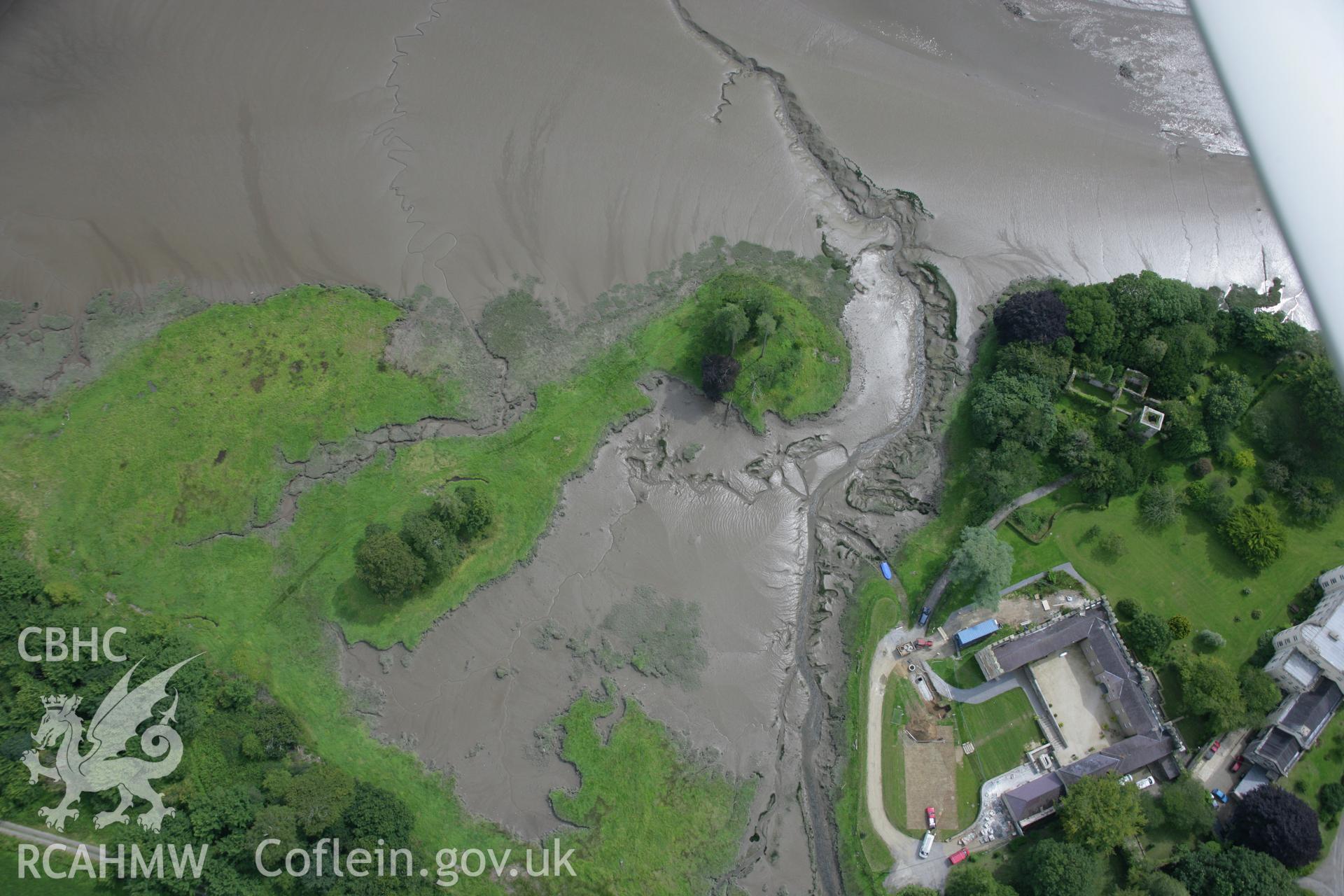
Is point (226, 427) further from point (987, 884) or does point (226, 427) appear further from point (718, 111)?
point (987, 884)

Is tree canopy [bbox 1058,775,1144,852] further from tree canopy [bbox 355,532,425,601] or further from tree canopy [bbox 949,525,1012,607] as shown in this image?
tree canopy [bbox 355,532,425,601]

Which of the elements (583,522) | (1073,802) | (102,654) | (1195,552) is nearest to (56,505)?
(102,654)

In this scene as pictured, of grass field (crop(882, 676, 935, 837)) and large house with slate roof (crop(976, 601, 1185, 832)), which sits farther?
grass field (crop(882, 676, 935, 837))

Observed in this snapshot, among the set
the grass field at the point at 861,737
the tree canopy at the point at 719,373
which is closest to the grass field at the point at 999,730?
the grass field at the point at 861,737

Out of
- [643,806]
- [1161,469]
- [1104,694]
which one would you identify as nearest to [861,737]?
[643,806]

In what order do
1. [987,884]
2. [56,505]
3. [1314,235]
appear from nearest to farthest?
[1314,235], [987,884], [56,505]

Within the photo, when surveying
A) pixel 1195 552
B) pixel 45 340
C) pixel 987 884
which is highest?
pixel 45 340

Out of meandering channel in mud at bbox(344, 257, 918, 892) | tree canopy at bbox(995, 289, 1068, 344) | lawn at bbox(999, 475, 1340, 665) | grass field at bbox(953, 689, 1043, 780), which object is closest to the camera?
meandering channel in mud at bbox(344, 257, 918, 892)

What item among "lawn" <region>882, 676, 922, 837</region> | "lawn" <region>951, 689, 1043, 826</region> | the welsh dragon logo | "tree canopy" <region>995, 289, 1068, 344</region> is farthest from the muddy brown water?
the welsh dragon logo
